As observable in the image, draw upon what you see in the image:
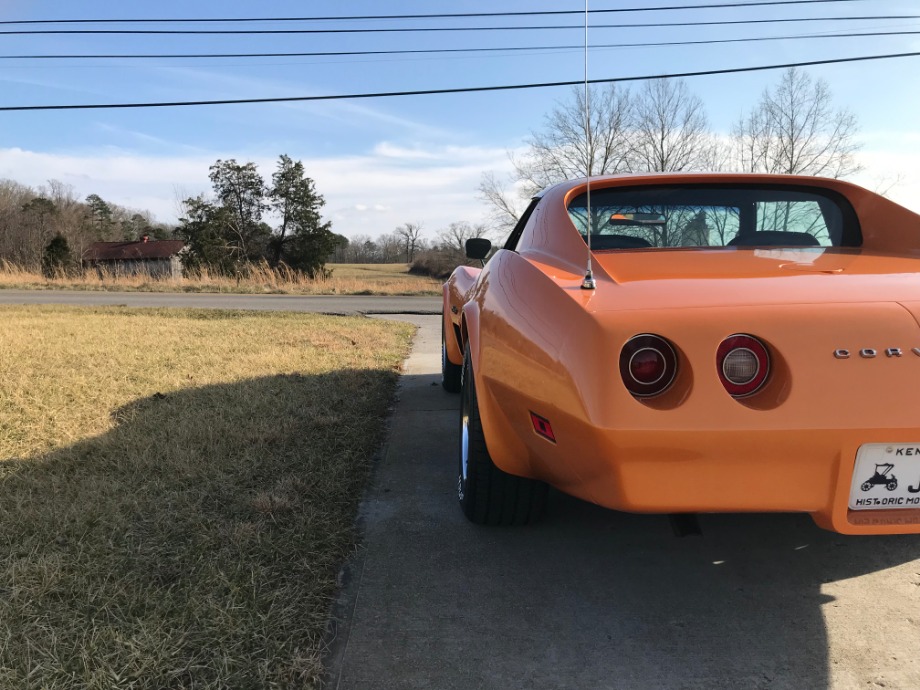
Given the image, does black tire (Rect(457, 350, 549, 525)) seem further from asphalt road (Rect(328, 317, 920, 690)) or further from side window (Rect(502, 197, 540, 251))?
side window (Rect(502, 197, 540, 251))

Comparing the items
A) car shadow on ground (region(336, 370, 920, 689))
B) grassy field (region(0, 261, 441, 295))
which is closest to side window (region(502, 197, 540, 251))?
car shadow on ground (region(336, 370, 920, 689))

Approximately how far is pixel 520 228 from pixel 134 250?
195 feet

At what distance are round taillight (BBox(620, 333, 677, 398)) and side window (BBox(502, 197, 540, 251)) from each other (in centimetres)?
150

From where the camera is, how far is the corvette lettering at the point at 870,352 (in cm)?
149

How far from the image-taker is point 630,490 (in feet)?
5.17

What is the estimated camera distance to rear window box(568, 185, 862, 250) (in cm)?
255

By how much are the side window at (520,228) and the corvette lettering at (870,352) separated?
1665mm

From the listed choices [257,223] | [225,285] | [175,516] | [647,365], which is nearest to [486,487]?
[647,365]

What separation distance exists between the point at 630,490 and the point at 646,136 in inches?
1329

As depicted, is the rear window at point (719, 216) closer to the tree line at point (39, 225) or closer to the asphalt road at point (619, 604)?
the asphalt road at point (619, 604)

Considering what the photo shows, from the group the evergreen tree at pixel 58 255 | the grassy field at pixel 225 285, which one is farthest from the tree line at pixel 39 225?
A: the grassy field at pixel 225 285

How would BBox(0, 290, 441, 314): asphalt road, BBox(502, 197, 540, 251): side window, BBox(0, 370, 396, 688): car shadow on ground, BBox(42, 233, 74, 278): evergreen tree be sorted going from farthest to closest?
1. BBox(42, 233, 74, 278): evergreen tree
2. BBox(0, 290, 441, 314): asphalt road
3. BBox(502, 197, 540, 251): side window
4. BBox(0, 370, 396, 688): car shadow on ground

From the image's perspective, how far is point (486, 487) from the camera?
252cm

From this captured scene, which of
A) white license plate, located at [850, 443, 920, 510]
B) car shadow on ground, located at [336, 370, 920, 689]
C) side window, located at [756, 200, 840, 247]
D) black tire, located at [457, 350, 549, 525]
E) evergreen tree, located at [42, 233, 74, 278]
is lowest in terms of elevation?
car shadow on ground, located at [336, 370, 920, 689]
